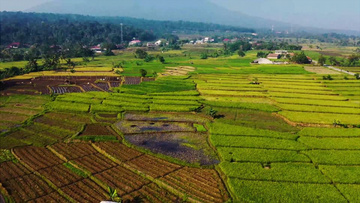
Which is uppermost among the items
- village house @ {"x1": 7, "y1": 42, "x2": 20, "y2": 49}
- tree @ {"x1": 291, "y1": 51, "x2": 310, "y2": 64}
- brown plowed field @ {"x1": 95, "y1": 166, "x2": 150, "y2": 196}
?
tree @ {"x1": 291, "y1": 51, "x2": 310, "y2": 64}

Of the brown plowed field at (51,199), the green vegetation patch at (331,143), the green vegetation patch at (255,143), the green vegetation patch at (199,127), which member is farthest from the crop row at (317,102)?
the brown plowed field at (51,199)

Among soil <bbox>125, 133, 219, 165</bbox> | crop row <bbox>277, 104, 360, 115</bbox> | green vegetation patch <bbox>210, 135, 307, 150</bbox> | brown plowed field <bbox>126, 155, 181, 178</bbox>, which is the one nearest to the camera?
brown plowed field <bbox>126, 155, 181, 178</bbox>

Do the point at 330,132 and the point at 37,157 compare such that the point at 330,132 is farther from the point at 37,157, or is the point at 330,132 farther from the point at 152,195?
the point at 37,157

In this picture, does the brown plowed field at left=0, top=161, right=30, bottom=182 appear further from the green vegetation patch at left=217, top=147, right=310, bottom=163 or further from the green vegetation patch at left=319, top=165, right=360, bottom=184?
the green vegetation patch at left=319, top=165, right=360, bottom=184

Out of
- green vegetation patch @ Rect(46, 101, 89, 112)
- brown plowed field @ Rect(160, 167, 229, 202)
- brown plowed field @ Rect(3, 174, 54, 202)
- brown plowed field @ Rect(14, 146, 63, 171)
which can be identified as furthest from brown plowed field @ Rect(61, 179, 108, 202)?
green vegetation patch @ Rect(46, 101, 89, 112)

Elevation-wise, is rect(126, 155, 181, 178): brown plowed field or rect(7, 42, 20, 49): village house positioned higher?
rect(126, 155, 181, 178): brown plowed field
